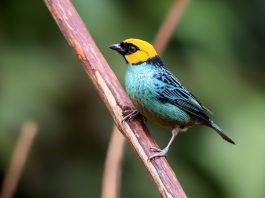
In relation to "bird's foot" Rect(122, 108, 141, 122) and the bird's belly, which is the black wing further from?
"bird's foot" Rect(122, 108, 141, 122)

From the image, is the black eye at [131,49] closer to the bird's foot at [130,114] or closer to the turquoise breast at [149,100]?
the turquoise breast at [149,100]

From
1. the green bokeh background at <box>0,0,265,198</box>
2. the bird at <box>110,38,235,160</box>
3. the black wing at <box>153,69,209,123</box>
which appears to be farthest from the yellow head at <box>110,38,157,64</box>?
the green bokeh background at <box>0,0,265,198</box>

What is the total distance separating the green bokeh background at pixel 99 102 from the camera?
5172 mm

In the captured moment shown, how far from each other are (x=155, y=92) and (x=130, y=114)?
299mm

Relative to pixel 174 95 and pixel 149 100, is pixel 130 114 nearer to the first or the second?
pixel 149 100

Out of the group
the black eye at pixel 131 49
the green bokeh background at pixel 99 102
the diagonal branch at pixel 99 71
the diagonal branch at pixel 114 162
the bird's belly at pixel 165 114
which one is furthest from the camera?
the green bokeh background at pixel 99 102

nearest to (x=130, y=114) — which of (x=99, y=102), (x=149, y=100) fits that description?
(x=149, y=100)

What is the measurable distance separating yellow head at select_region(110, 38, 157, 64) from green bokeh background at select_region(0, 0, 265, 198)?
0.96 metres

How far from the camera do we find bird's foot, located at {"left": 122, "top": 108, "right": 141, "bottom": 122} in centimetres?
388

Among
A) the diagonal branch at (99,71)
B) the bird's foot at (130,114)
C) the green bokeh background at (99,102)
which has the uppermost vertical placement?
the diagonal branch at (99,71)

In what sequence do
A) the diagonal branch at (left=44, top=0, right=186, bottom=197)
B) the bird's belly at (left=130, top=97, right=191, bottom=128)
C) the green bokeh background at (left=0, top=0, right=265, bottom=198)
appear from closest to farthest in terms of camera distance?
the diagonal branch at (left=44, top=0, right=186, bottom=197) < the bird's belly at (left=130, top=97, right=191, bottom=128) < the green bokeh background at (left=0, top=0, right=265, bottom=198)

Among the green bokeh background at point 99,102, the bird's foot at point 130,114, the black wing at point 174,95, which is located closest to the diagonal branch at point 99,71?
the bird's foot at point 130,114

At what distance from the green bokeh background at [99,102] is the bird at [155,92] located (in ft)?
2.76

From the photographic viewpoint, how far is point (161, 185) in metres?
3.45
